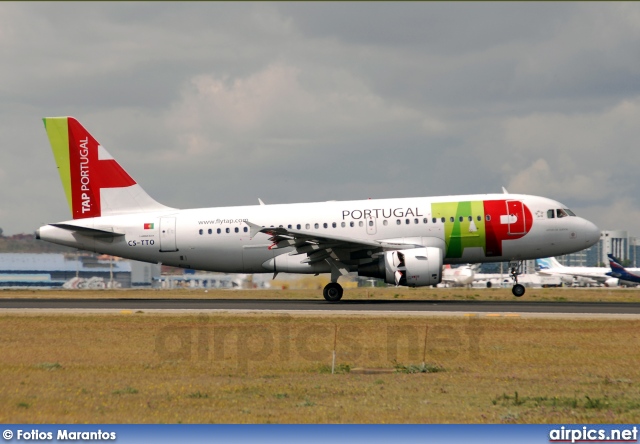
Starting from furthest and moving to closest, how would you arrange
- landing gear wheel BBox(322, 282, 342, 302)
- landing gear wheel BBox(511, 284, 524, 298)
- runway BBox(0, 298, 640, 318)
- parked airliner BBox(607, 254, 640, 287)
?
parked airliner BBox(607, 254, 640, 287), landing gear wheel BBox(511, 284, 524, 298), landing gear wheel BBox(322, 282, 342, 302), runway BBox(0, 298, 640, 318)

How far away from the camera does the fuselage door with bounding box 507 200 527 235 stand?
138 feet

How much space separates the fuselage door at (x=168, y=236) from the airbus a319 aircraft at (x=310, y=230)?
0.16 feet

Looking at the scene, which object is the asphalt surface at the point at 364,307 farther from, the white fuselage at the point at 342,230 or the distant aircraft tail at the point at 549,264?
the distant aircraft tail at the point at 549,264

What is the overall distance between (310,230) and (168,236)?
23.8ft

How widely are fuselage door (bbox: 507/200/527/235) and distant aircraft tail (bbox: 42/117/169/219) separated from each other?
1778 centimetres

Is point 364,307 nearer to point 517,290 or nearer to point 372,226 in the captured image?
point 372,226

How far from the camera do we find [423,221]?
4216 cm

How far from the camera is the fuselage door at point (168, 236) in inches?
1751

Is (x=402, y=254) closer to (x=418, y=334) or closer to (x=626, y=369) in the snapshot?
(x=418, y=334)

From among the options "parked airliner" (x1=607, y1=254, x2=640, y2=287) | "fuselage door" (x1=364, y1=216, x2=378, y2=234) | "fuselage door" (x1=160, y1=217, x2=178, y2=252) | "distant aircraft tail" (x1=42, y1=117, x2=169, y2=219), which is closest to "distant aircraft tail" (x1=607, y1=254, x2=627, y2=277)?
"parked airliner" (x1=607, y1=254, x2=640, y2=287)

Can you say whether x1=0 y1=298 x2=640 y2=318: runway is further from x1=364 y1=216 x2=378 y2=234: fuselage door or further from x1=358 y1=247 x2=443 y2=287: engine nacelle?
x1=364 y1=216 x2=378 y2=234: fuselage door

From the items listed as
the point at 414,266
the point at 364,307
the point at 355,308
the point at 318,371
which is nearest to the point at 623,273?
the point at 414,266

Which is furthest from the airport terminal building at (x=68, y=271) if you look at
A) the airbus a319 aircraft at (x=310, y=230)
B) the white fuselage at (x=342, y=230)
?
the white fuselage at (x=342, y=230)

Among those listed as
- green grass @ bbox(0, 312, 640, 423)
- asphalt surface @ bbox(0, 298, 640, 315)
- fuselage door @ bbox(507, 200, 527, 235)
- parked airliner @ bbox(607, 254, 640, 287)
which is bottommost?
parked airliner @ bbox(607, 254, 640, 287)
